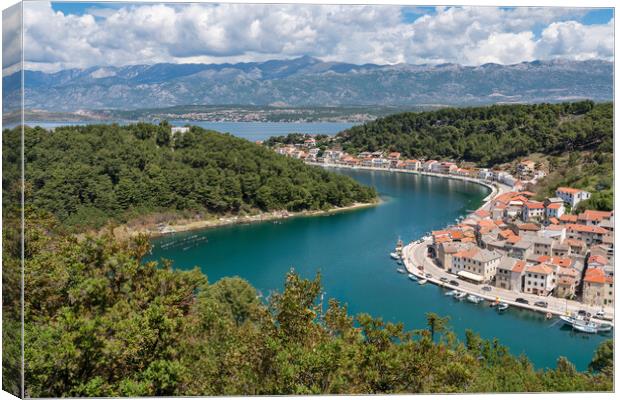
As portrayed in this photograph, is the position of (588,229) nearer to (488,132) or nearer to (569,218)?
(569,218)

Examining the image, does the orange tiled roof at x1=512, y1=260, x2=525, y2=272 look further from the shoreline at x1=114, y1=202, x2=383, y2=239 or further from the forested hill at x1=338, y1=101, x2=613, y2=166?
the shoreline at x1=114, y1=202, x2=383, y2=239

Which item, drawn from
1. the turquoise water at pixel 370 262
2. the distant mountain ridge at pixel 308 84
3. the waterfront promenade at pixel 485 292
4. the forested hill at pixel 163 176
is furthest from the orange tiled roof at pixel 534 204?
the forested hill at pixel 163 176

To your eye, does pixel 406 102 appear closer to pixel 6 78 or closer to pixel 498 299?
pixel 498 299

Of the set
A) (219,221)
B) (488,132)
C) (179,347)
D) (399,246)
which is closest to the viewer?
(179,347)

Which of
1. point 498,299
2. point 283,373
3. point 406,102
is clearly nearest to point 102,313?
point 283,373

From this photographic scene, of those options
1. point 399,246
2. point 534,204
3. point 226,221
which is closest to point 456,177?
point 534,204

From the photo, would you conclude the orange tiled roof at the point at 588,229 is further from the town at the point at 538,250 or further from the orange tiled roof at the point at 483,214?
the orange tiled roof at the point at 483,214
